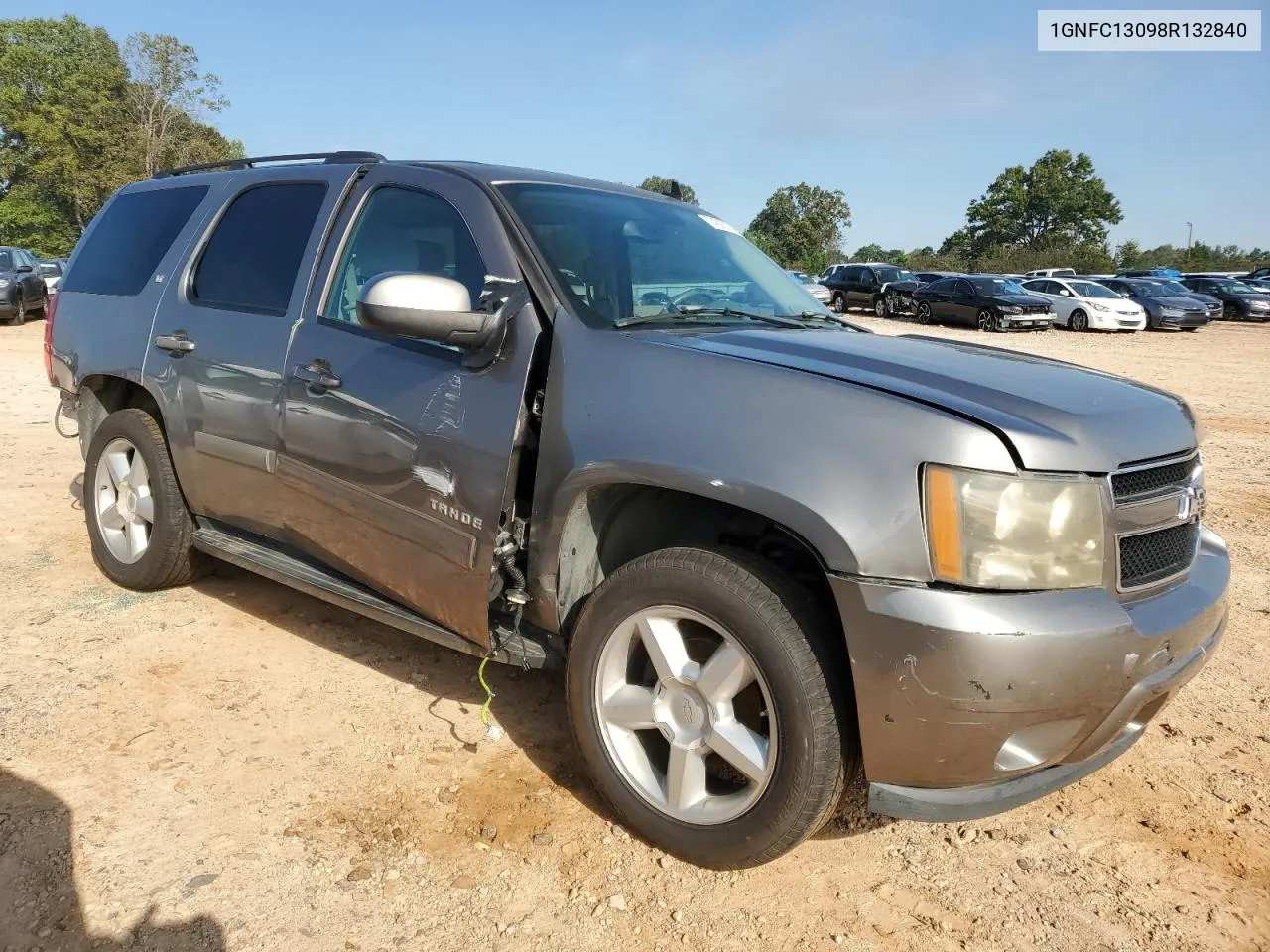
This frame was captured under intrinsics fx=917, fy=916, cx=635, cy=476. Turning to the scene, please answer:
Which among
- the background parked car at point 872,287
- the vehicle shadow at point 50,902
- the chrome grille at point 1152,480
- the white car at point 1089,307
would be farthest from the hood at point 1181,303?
the vehicle shadow at point 50,902

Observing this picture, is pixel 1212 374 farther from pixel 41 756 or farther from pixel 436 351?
pixel 41 756

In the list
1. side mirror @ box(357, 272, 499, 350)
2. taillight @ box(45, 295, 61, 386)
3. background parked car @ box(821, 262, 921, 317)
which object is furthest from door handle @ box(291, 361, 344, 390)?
background parked car @ box(821, 262, 921, 317)

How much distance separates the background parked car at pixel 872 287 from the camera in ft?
93.0

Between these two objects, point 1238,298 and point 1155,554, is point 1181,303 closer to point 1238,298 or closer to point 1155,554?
point 1238,298

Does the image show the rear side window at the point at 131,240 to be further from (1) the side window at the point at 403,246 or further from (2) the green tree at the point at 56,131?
(2) the green tree at the point at 56,131

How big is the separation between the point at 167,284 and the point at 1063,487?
3618 mm

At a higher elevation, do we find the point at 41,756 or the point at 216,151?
the point at 216,151

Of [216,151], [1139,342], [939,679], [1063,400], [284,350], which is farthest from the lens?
[216,151]

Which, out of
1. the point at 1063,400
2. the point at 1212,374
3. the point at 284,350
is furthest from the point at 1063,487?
the point at 1212,374

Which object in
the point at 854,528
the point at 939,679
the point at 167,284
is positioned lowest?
the point at 939,679

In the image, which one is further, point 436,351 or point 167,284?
point 167,284

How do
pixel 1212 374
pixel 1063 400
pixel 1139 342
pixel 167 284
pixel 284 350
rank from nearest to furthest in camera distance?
pixel 1063 400 < pixel 284 350 < pixel 167 284 < pixel 1212 374 < pixel 1139 342

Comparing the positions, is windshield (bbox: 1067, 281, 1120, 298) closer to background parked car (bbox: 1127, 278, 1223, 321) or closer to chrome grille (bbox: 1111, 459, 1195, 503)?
background parked car (bbox: 1127, 278, 1223, 321)

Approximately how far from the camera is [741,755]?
2.26 meters
